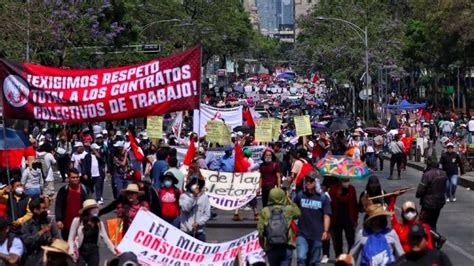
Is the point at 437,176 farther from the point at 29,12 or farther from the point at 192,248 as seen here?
the point at 29,12

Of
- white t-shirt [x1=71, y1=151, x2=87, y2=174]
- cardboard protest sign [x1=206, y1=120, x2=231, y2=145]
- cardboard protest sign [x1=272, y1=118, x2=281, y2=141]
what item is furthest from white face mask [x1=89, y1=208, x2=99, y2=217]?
cardboard protest sign [x1=272, y1=118, x2=281, y2=141]

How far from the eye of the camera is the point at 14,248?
11461mm

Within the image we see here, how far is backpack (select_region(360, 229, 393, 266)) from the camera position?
36.1 feet

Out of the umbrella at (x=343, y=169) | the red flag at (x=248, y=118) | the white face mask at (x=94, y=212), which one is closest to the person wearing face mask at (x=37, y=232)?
the white face mask at (x=94, y=212)

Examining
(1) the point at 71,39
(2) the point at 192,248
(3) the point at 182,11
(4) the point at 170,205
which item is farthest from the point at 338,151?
(3) the point at 182,11

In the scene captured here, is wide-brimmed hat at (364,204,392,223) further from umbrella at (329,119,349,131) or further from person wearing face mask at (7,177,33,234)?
umbrella at (329,119,349,131)

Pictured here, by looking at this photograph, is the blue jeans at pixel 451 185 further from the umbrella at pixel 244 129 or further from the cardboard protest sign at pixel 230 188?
the umbrella at pixel 244 129

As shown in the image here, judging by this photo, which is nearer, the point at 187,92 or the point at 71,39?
the point at 187,92

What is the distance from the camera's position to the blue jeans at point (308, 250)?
13.8m

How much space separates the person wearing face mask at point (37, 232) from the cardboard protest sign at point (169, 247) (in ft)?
2.44

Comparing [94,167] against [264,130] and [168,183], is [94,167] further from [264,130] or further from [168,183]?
[264,130]

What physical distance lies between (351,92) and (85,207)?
2893 inches

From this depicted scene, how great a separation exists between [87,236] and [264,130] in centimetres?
2020

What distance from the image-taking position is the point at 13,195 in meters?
15.3
